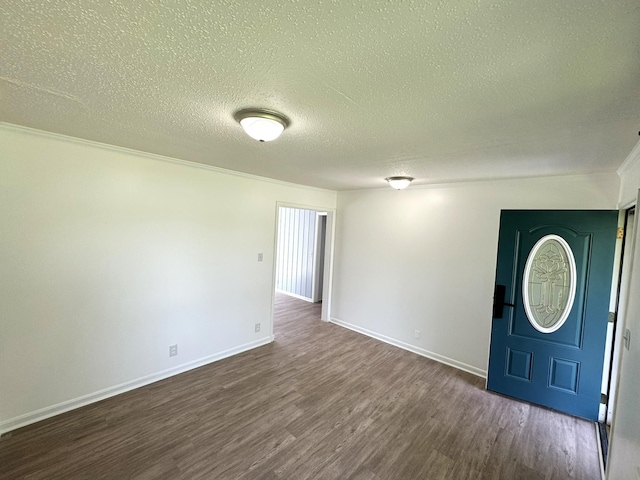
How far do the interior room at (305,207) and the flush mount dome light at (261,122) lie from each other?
2 cm

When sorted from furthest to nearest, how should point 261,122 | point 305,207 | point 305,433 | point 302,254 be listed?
point 302,254 < point 305,207 < point 305,433 < point 261,122

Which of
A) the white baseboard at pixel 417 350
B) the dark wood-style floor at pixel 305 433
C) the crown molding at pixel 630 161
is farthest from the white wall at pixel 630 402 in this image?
the white baseboard at pixel 417 350

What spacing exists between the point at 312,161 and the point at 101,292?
2.42 metres

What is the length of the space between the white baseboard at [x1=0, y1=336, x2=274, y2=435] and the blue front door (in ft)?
11.0

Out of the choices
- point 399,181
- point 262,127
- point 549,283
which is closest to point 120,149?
point 262,127

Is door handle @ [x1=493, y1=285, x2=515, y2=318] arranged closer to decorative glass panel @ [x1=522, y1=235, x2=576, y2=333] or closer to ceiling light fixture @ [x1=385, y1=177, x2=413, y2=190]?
decorative glass panel @ [x1=522, y1=235, x2=576, y2=333]

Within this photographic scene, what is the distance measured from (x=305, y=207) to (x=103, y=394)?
132 inches

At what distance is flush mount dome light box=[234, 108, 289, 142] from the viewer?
1.62 meters

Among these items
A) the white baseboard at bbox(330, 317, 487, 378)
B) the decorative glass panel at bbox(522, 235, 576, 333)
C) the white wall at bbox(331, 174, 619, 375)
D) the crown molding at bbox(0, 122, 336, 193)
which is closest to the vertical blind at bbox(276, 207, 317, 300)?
the white wall at bbox(331, 174, 619, 375)

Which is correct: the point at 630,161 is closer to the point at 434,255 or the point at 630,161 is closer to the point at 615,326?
the point at 615,326

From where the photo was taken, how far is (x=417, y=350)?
4031mm

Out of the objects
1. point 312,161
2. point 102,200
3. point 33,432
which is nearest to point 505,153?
point 312,161

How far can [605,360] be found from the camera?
2.65 meters

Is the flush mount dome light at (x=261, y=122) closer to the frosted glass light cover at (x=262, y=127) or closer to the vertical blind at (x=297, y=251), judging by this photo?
the frosted glass light cover at (x=262, y=127)
